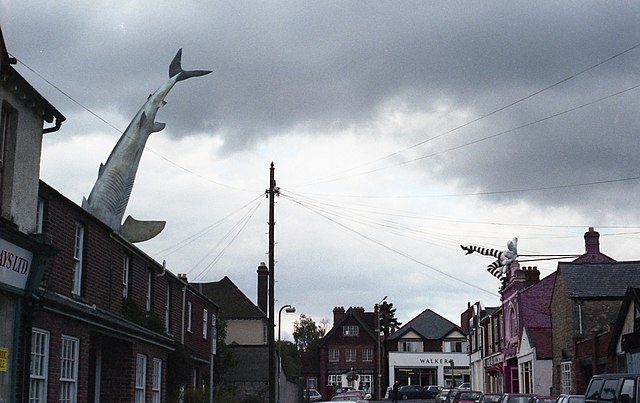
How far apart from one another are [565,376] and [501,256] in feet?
52.2

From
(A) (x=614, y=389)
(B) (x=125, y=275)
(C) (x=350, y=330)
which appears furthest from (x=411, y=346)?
(A) (x=614, y=389)

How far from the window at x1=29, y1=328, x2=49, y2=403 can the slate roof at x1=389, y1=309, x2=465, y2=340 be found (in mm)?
79587

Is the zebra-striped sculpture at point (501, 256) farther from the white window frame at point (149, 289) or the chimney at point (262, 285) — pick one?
the white window frame at point (149, 289)

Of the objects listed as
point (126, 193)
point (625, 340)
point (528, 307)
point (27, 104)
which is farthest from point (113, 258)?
point (528, 307)

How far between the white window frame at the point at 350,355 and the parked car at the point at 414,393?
16819 millimetres

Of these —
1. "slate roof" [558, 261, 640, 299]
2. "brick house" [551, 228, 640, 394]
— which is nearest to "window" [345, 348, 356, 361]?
"brick house" [551, 228, 640, 394]

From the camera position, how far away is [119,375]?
69.1 ft

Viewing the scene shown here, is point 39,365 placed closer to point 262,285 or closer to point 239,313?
point 239,313

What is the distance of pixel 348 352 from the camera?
93625 millimetres

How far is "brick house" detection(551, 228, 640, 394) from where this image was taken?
3756 centimetres

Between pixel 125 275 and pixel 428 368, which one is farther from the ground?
pixel 125 275

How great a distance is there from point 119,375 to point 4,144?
7.91 metres

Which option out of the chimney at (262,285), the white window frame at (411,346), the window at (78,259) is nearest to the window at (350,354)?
the white window frame at (411,346)

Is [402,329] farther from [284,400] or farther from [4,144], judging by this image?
[4,144]
